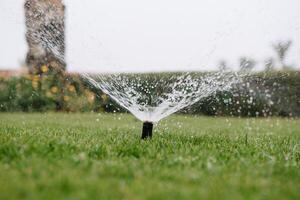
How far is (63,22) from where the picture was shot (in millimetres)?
12727

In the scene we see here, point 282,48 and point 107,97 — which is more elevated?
point 282,48

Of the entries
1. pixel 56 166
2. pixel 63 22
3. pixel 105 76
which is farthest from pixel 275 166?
pixel 63 22

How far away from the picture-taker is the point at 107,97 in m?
13.8

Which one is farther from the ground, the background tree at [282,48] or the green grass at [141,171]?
the background tree at [282,48]

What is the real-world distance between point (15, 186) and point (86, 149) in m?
1.89

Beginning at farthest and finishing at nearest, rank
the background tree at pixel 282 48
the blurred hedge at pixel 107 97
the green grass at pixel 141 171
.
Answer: the blurred hedge at pixel 107 97, the background tree at pixel 282 48, the green grass at pixel 141 171

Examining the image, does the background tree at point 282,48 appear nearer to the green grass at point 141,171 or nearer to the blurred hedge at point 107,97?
the blurred hedge at point 107,97

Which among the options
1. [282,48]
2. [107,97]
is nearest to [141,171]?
[107,97]

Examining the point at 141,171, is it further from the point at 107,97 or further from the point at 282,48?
the point at 282,48

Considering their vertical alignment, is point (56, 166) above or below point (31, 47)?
below

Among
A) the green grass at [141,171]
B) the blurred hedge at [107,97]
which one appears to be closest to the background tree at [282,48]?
the blurred hedge at [107,97]

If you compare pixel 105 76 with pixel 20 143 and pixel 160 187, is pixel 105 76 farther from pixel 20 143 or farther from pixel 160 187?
pixel 160 187

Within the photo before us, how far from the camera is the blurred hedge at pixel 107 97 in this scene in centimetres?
1347

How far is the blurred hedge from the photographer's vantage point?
1347cm
